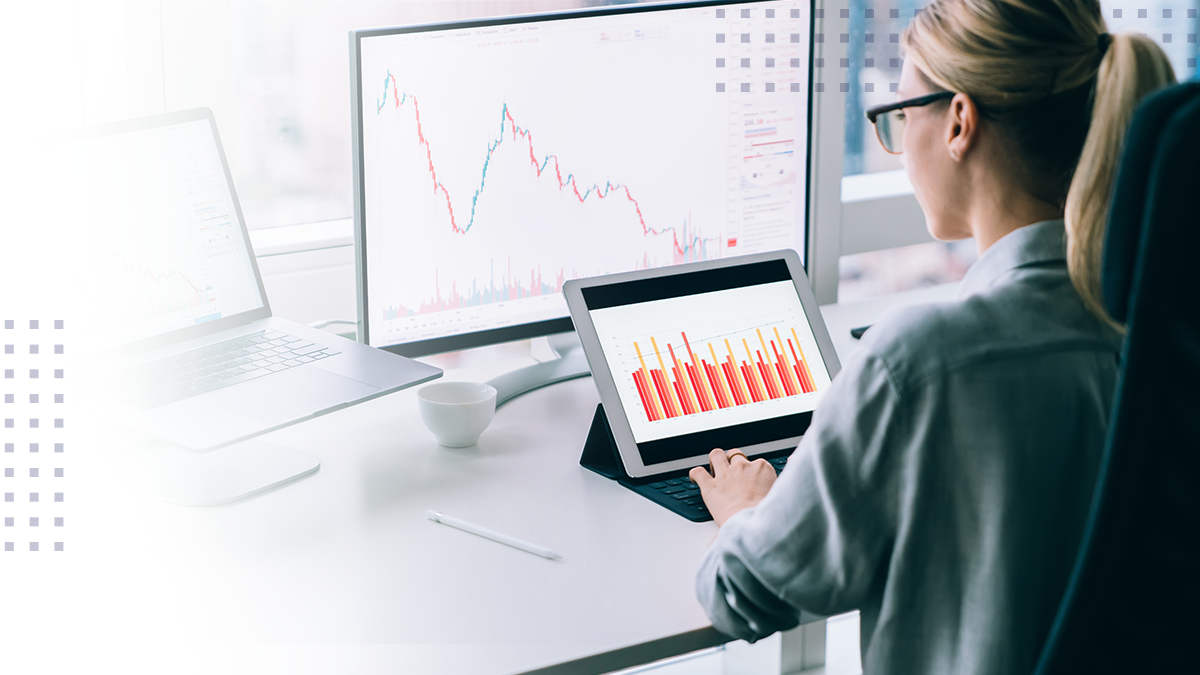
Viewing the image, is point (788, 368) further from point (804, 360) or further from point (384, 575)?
point (384, 575)

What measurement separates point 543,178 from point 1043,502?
2.54 ft

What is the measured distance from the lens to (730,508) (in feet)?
3.65

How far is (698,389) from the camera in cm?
128

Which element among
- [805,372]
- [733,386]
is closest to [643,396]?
[733,386]

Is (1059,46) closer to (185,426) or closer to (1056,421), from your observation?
(1056,421)

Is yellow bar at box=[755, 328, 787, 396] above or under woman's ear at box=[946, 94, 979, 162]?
under

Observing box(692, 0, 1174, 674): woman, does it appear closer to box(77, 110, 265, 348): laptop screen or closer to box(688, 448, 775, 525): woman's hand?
box(688, 448, 775, 525): woman's hand

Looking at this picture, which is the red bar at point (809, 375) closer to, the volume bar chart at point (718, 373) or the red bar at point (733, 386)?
the volume bar chart at point (718, 373)

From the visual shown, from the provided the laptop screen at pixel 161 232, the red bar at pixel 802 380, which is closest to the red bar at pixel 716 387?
the red bar at pixel 802 380

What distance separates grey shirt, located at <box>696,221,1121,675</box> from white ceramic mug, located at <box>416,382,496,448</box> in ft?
1.68

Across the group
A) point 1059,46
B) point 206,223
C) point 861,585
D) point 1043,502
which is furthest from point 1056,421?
point 206,223

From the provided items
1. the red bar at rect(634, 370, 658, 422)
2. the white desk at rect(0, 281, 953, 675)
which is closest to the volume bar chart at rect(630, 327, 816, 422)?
the red bar at rect(634, 370, 658, 422)

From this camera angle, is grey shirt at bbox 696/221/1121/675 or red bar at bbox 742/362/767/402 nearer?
grey shirt at bbox 696/221/1121/675

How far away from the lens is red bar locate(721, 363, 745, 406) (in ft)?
4.26
